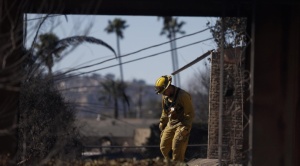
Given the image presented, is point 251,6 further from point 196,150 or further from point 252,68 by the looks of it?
point 196,150

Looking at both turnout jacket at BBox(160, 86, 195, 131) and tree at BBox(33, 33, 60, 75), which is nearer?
tree at BBox(33, 33, 60, 75)

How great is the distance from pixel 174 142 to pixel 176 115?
20.5 inches

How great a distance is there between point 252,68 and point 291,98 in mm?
771

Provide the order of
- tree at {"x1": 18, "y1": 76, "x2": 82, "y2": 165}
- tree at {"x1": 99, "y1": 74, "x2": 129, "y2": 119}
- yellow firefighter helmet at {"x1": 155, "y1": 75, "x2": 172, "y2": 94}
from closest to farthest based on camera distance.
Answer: tree at {"x1": 18, "y1": 76, "x2": 82, "y2": 165}, yellow firefighter helmet at {"x1": 155, "y1": 75, "x2": 172, "y2": 94}, tree at {"x1": 99, "y1": 74, "x2": 129, "y2": 119}

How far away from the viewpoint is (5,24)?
37.3 feet

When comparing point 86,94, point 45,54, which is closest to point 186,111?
point 45,54

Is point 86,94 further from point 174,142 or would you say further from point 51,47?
point 174,142

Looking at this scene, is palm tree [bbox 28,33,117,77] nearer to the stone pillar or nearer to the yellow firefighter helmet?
the yellow firefighter helmet

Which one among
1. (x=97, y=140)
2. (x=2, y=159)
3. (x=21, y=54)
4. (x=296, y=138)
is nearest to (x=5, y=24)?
(x=21, y=54)

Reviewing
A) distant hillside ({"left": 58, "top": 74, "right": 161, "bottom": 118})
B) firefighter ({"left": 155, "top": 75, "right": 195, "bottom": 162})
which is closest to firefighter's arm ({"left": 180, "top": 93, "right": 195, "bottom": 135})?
firefighter ({"left": 155, "top": 75, "right": 195, "bottom": 162})

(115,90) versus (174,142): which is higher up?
(115,90)

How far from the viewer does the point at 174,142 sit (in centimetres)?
1598

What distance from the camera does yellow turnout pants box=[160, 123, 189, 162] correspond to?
1583 cm

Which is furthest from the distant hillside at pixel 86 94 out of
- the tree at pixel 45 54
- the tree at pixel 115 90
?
the tree at pixel 45 54
